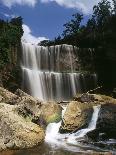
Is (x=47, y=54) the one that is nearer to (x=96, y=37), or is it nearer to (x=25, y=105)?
(x=96, y=37)

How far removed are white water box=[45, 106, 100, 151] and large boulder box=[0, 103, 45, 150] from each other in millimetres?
1106

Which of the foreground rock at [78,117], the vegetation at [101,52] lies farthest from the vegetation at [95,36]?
the foreground rock at [78,117]

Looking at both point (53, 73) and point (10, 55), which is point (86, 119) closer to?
point (10, 55)

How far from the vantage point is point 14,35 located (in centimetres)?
3841

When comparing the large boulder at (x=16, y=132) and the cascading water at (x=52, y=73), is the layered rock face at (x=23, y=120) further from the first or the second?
the cascading water at (x=52, y=73)

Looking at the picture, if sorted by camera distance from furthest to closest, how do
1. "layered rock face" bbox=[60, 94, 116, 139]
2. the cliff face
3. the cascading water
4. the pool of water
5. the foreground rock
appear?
the cascading water < the cliff face < the foreground rock < "layered rock face" bbox=[60, 94, 116, 139] < the pool of water

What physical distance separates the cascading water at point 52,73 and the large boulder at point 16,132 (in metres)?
16.3

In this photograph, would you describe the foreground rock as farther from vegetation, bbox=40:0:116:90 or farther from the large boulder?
vegetation, bbox=40:0:116:90

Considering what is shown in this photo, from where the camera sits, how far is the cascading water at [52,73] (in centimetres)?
3769

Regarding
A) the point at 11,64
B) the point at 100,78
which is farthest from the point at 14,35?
the point at 100,78

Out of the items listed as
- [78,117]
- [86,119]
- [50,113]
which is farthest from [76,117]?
[50,113]

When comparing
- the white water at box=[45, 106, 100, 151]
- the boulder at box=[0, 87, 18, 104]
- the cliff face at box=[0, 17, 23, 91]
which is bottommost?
the white water at box=[45, 106, 100, 151]

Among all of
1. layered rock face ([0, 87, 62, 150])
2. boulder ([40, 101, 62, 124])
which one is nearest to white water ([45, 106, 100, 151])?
boulder ([40, 101, 62, 124])

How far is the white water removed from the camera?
20820 millimetres
